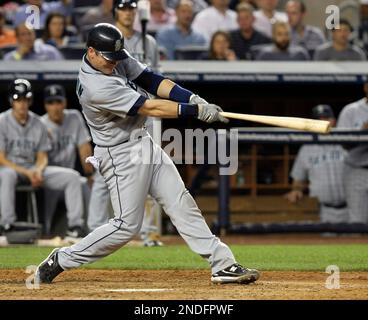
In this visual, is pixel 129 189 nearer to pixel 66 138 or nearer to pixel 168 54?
pixel 66 138

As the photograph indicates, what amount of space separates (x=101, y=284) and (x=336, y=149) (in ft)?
16.0

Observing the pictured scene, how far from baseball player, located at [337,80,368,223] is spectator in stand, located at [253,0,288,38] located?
209cm

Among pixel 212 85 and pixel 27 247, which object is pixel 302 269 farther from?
pixel 212 85

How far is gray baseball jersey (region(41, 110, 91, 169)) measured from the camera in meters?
9.73

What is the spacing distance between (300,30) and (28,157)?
399 centimetres

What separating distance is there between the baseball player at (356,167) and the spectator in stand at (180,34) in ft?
6.78

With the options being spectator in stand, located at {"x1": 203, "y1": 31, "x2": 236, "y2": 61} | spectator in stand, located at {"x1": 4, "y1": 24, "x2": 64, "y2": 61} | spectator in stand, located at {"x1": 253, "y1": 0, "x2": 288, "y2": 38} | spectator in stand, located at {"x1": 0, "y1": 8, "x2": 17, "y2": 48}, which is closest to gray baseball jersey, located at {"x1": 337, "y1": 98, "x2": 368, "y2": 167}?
spectator in stand, located at {"x1": 203, "y1": 31, "x2": 236, "y2": 61}

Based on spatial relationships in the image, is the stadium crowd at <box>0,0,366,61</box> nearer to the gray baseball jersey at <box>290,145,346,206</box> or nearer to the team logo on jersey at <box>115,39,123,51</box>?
the gray baseball jersey at <box>290,145,346,206</box>

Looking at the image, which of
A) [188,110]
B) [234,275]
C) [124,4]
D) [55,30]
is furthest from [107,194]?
[188,110]

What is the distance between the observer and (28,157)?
9.43 m

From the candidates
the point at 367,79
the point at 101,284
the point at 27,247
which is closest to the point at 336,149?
the point at 367,79

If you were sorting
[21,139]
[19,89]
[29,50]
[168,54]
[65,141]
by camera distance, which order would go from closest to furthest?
1. [19,89]
2. [21,139]
3. [65,141]
4. [29,50]
5. [168,54]

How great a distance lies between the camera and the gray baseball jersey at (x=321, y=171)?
9.95 m

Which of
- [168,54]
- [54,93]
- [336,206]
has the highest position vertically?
[168,54]
